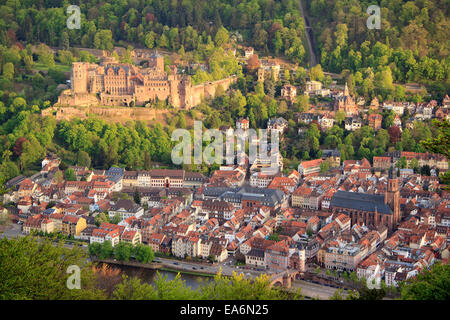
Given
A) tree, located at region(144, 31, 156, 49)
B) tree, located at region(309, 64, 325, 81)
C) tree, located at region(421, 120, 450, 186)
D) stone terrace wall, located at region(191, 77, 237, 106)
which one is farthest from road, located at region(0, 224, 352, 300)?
tree, located at region(144, 31, 156, 49)

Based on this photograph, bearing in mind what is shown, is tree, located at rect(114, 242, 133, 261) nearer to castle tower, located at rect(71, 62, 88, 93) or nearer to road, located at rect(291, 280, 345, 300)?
road, located at rect(291, 280, 345, 300)

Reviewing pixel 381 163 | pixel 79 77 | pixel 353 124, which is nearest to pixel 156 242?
pixel 381 163

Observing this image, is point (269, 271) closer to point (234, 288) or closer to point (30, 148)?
point (234, 288)

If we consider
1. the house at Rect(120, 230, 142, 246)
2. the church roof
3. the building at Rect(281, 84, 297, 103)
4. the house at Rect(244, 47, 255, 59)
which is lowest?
the house at Rect(120, 230, 142, 246)

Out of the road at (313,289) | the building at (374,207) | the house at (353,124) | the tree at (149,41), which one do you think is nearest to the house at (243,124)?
the house at (353,124)

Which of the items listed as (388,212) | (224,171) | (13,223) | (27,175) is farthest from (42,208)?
(388,212)

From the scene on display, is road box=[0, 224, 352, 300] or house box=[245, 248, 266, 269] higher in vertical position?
house box=[245, 248, 266, 269]
